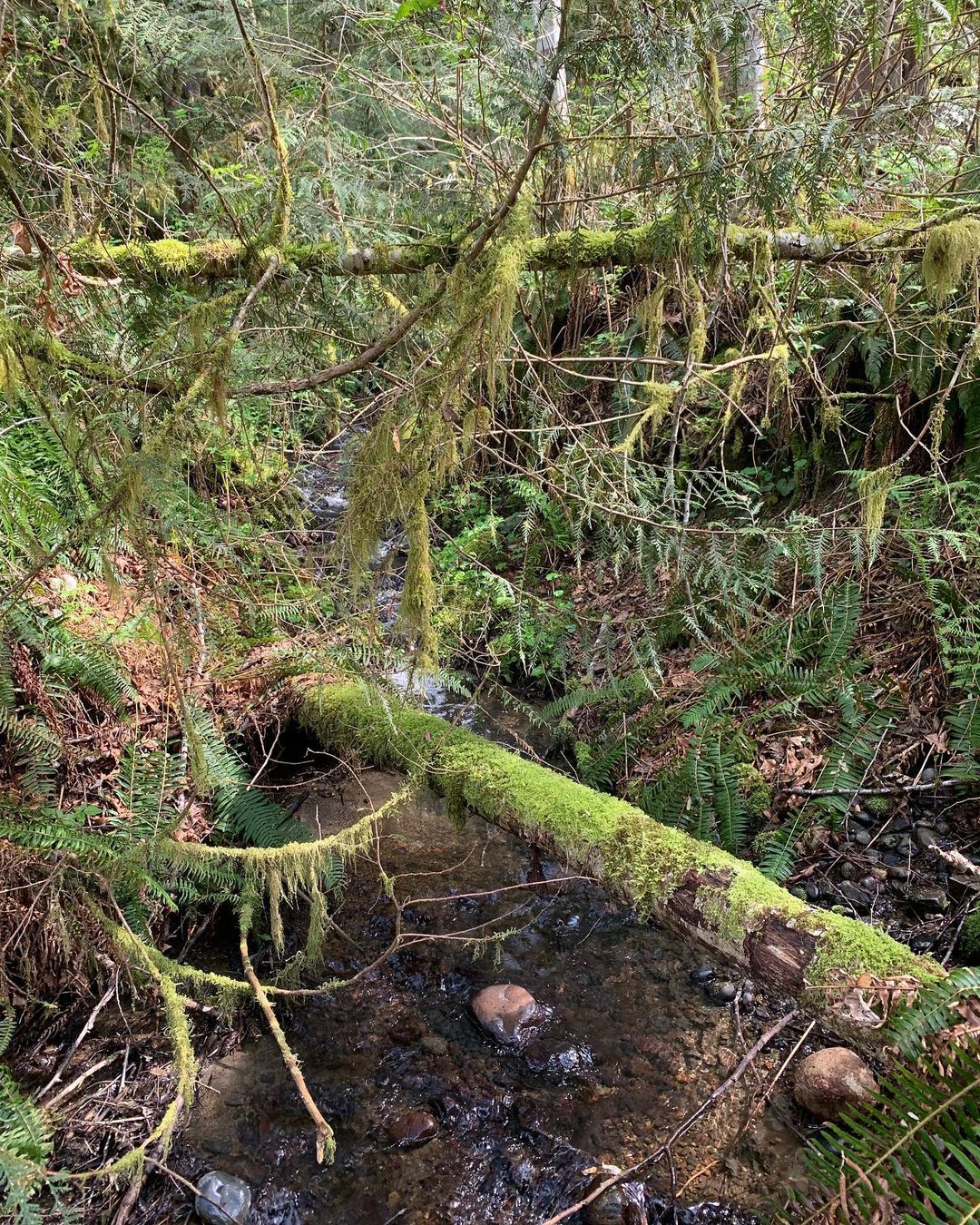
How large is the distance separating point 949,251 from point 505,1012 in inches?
152

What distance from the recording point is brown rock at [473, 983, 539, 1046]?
11.0 feet

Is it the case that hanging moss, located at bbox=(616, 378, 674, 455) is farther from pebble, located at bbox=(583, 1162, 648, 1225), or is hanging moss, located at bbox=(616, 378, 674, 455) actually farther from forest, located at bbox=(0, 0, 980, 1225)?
pebble, located at bbox=(583, 1162, 648, 1225)

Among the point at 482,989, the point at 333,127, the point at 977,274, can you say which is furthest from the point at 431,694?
the point at 977,274

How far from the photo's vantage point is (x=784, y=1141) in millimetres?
2828

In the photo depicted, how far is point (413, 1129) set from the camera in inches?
117

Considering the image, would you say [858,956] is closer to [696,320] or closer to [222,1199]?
[222,1199]

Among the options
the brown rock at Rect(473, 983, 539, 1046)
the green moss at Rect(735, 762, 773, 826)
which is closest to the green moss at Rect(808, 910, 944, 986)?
the brown rock at Rect(473, 983, 539, 1046)

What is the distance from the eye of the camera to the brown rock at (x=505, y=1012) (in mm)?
3342

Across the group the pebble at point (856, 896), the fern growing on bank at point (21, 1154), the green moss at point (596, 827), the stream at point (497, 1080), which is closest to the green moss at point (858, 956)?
the green moss at point (596, 827)

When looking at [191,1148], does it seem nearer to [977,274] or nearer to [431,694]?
[431,694]

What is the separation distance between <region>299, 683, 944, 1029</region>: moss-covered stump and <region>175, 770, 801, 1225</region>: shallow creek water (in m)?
0.64

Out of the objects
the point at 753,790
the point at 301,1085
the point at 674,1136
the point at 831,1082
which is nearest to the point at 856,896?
the point at 753,790

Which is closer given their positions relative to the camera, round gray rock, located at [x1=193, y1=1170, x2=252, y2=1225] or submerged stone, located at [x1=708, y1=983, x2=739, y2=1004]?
round gray rock, located at [x1=193, y1=1170, x2=252, y2=1225]

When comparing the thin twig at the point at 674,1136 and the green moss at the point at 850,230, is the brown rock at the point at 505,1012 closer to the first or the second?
the thin twig at the point at 674,1136
